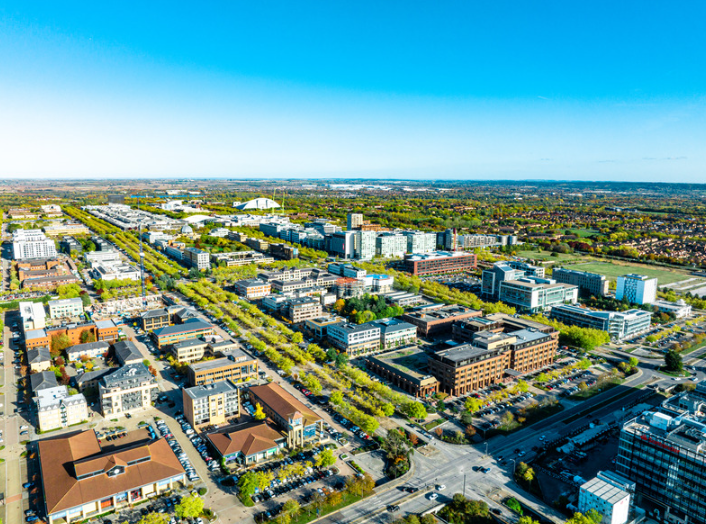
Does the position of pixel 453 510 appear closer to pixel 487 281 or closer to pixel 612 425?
pixel 612 425

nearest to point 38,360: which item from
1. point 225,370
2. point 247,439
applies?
point 225,370

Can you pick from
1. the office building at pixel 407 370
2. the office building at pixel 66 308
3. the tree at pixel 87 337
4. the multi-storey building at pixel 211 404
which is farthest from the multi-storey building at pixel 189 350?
the office building at pixel 66 308

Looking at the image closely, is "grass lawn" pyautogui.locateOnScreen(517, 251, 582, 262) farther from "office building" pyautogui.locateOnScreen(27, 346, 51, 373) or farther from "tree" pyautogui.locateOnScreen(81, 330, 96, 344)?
"office building" pyautogui.locateOnScreen(27, 346, 51, 373)

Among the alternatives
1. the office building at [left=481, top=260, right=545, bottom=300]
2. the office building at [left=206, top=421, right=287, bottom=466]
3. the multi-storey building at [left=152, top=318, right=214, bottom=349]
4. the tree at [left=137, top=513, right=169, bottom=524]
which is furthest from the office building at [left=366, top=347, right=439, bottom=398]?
the office building at [left=481, top=260, right=545, bottom=300]

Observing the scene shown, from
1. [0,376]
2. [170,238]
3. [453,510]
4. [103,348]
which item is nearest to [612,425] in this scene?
[453,510]

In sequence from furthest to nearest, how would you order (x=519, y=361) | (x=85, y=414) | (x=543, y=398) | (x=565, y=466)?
(x=519, y=361) < (x=543, y=398) < (x=85, y=414) < (x=565, y=466)

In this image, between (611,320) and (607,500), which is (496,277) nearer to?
(611,320)
